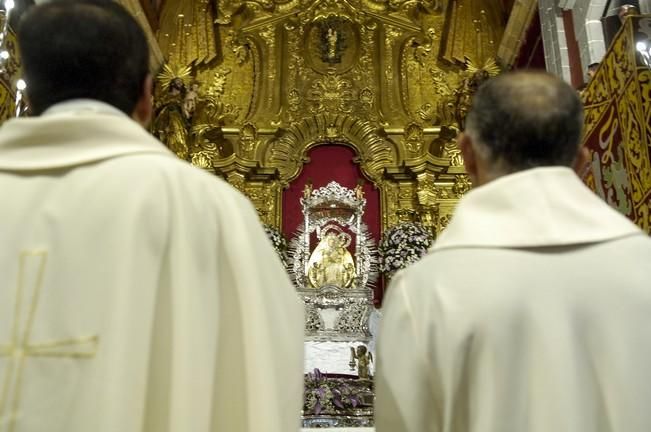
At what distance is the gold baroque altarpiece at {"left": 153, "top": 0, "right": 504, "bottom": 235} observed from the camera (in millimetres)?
8883

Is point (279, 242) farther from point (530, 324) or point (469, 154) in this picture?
point (530, 324)

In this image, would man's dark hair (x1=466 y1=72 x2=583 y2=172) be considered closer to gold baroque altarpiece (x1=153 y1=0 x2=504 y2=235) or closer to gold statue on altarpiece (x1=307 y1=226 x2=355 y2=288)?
gold statue on altarpiece (x1=307 y1=226 x2=355 y2=288)

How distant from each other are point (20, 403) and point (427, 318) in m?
0.86

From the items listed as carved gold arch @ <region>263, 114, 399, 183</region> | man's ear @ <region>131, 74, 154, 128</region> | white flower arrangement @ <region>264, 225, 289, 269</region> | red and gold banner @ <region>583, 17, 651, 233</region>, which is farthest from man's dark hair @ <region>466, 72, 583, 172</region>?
carved gold arch @ <region>263, 114, 399, 183</region>

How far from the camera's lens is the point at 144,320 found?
1419 millimetres

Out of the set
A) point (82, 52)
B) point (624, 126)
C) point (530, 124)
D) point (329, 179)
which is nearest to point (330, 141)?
point (329, 179)

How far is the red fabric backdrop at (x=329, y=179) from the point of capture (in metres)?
8.79

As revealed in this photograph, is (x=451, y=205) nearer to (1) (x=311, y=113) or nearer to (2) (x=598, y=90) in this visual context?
(1) (x=311, y=113)

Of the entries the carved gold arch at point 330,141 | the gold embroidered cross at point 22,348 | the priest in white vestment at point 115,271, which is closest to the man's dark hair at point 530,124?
the priest in white vestment at point 115,271

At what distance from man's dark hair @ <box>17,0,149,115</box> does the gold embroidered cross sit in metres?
0.41

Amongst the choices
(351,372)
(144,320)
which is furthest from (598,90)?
(144,320)

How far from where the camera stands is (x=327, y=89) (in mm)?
9500

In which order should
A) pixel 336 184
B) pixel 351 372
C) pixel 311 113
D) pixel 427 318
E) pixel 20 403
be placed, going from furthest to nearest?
pixel 311 113 < pixel 336 184 < pixel 351 372 < pixel 427 318 < pixel 20 403

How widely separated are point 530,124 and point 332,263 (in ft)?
20.9
